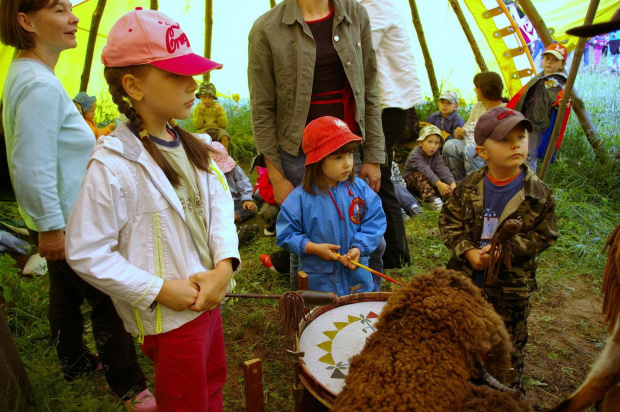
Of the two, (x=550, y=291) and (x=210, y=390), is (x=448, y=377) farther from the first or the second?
(x=550, y=291)

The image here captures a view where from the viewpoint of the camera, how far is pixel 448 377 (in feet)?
4.24

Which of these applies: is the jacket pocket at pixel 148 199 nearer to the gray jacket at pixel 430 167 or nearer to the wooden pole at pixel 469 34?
the gray jacket at pixel 430 167

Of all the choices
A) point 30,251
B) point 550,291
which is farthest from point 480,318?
point 30,251

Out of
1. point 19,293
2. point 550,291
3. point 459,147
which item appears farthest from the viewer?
point 459,147

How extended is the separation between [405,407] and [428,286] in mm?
422

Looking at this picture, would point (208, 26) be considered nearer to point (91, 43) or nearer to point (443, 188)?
point (91, 43)

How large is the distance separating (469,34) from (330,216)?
547 cm

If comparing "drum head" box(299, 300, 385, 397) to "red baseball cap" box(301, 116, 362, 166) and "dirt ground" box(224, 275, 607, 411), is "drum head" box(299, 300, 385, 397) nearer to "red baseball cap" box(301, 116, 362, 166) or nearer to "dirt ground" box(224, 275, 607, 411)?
"dirt ground" box(224, 275, 607, 411)

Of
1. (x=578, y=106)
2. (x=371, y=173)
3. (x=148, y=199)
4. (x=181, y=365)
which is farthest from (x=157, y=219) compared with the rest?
(x=578, y=106)

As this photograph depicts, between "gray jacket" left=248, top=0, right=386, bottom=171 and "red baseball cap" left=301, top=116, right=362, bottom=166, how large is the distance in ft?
0.59

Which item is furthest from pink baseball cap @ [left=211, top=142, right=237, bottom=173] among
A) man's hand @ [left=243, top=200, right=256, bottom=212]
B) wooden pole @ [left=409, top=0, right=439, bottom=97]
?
wooden pole @ [left=409, top=0, right=439, bottom=97]

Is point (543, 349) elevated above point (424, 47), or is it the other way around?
point (424, 47)

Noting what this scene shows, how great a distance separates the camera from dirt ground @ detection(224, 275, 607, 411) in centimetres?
250

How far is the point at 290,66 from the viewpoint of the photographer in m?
2.66
